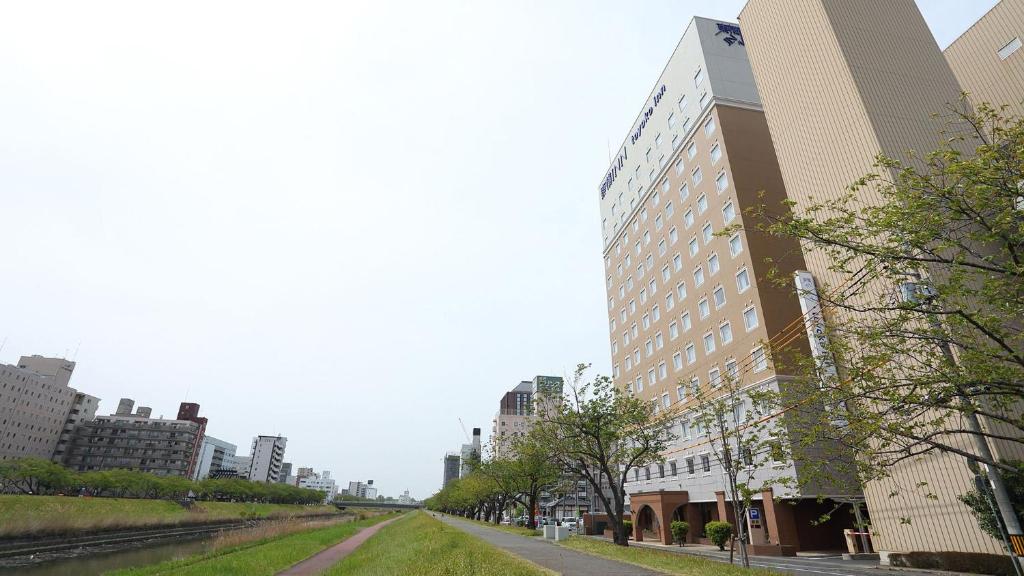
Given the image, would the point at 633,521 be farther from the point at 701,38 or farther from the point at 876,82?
the point at 701,38

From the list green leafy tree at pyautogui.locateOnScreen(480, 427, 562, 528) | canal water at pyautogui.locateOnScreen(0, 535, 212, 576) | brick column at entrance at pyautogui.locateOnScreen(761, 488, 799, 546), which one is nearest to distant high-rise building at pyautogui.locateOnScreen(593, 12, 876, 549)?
brick column at entrance at pyautogui.locateOnScreen(761, 488, 799, 546)

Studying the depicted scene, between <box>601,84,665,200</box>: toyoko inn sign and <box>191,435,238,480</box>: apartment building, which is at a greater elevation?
<box>601,84,665,200</box>: toyoko inn sign

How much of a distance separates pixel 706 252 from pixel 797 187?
14.7 m

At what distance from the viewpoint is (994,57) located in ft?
112

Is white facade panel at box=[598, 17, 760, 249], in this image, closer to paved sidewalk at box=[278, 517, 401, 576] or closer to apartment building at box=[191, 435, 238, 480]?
paved sidewalk at box=[278, 517, 401, 576]

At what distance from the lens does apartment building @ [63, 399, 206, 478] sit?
129 meters

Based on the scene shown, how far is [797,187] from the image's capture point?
33.3 metres

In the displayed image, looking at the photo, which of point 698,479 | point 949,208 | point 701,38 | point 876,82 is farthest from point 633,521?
point 701,38

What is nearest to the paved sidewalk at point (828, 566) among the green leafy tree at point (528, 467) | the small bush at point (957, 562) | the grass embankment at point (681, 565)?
the small bush at point (957, 562)

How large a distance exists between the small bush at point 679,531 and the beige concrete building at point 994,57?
3697cm

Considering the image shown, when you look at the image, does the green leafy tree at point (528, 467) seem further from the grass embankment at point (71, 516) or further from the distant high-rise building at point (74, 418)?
the distant high-rise building at point (74, 418)

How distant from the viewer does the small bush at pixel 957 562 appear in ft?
63.2

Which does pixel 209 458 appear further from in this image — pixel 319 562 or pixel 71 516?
pixel 319 562

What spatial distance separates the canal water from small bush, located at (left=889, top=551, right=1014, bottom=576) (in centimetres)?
4317
